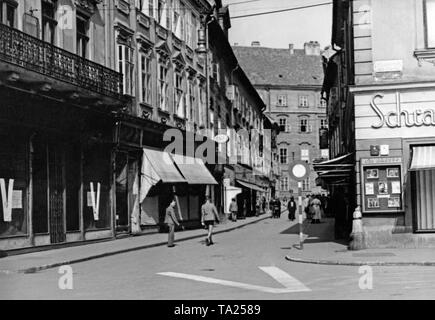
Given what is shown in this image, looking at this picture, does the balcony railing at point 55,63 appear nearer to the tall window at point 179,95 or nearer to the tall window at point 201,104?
the tall window at point 179,95

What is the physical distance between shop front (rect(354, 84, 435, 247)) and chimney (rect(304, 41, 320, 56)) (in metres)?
91.4

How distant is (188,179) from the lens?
33.8 m

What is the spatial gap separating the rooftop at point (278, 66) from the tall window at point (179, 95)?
67.1 meters

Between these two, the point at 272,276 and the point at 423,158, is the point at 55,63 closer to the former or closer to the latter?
the point at 272,276

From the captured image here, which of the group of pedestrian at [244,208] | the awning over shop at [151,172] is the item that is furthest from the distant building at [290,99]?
the awning over shop at [151,172]

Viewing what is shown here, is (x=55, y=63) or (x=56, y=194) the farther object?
(x=56, y=194)

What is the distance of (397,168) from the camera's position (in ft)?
65.6

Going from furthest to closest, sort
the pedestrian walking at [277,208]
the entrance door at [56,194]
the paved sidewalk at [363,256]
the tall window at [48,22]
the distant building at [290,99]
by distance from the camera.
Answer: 1. the distant building at [290,99]
2. the pedestrian walking at [277,208]
3. the entrance door at [56,194]
4. the tall window at [48,22]
5. the paved sidewalk at [363,256]

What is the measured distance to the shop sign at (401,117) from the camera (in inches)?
781

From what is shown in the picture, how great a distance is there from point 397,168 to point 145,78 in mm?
13778

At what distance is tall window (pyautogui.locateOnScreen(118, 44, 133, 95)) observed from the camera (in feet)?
90.9

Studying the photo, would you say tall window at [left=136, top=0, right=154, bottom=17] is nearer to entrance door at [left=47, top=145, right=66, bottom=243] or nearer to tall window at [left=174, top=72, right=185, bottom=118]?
tall window at [left=174, top=72, right=185, bottom=118]

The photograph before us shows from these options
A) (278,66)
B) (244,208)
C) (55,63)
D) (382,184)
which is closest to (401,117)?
(382,184)
